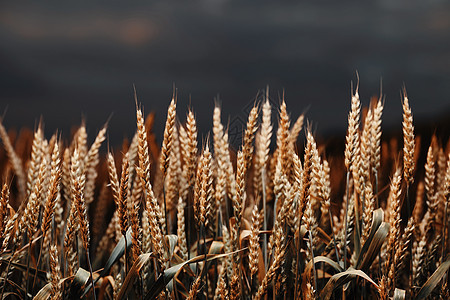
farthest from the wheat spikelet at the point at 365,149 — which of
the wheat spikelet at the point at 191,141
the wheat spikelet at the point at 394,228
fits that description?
the wheat spikelet at the point at 191,141

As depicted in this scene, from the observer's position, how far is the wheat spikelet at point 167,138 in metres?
1.65

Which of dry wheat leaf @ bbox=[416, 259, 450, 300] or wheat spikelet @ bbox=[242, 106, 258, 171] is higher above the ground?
wheat spikelet @ bbox=[242, 106, 258, 171]

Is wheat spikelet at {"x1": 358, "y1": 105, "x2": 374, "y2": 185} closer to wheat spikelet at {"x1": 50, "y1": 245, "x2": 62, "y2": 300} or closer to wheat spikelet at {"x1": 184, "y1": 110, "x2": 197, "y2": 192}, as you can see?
wheat spikelet at {"x1": 184, "y1": 110, "x2": 197, "y2": 192}

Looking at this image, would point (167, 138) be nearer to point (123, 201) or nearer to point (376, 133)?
point (123, 201)

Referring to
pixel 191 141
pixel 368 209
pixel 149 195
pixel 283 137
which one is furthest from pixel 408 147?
pixel 149 195

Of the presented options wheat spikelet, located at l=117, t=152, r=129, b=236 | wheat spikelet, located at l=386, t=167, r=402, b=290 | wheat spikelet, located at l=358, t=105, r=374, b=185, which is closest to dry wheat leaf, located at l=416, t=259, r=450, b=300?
wheat spikelet, located at l=386, t=167, r=402, b=290

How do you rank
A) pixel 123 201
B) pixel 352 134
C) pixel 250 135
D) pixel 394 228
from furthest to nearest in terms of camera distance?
pixel 250 135
pixel 352 134
pixel 394 228
pixel 123 201

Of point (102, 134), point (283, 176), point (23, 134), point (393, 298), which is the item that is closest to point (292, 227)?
point (283, 176)

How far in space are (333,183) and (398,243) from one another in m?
2.43

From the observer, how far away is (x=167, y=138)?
167cm

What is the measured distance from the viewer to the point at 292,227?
73.4 inches

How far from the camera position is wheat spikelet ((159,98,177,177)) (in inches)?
65.0

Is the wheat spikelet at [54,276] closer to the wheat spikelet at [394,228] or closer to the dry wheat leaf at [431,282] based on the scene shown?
the wheat spikelet at [394,228]

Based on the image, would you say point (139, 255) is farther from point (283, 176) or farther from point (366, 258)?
point (366, 258)
